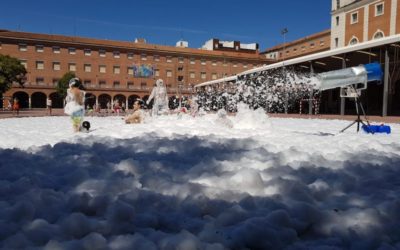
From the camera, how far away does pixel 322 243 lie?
6.17 feet

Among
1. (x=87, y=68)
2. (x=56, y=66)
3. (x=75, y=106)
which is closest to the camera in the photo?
(x=75, y=106)

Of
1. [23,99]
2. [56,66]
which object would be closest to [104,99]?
[56,66]

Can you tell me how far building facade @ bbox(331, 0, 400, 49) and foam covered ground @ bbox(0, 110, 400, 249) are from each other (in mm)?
32083

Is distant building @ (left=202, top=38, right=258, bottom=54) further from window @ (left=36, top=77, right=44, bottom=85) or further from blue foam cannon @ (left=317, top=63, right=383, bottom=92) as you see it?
blue foam cannon @ (left=317, top=63, right=383, bottom=92)

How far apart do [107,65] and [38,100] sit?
1271cm

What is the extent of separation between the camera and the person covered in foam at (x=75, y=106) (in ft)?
26.5

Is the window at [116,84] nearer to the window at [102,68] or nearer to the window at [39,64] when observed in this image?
the window at [102,68]

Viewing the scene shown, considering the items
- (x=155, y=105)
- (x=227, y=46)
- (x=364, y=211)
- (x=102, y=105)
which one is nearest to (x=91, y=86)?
(x=102, y=105)

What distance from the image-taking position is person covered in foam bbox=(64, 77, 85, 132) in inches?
317

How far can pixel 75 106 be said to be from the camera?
823cm

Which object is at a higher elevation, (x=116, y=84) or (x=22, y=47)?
(x=22, y=47)

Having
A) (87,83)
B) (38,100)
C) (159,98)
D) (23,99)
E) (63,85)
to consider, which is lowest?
(159,98)

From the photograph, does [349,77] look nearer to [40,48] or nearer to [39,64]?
[39,64]

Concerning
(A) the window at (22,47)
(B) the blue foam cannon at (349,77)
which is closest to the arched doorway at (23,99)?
(A) the window at (22,47)
